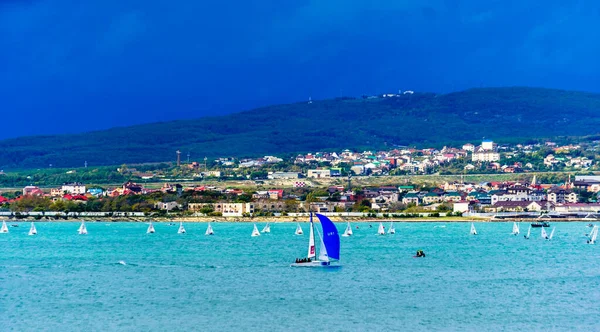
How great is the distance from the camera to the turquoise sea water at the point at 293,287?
3198cm

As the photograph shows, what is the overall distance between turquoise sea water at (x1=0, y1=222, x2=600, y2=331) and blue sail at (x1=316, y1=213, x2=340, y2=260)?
0.70m

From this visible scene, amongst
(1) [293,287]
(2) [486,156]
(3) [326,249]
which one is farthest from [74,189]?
(1) [293,287]

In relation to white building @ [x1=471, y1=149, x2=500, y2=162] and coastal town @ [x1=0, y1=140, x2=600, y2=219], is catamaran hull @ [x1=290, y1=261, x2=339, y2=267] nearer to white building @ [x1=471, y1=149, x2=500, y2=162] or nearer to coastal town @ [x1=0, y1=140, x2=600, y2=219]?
coastal town @ [x1=0, y1=140, x2=600, y2=219]

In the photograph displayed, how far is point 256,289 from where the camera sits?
39094 mm

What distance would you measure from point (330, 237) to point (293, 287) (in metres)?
6.35

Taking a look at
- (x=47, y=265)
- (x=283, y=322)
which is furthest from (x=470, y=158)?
(x=283, y=322)

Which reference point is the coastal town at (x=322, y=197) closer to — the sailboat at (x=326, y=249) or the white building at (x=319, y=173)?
the white building at (x=319, y=173)

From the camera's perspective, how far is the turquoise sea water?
3198cm

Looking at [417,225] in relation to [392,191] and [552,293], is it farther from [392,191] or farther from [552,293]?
[552,293]

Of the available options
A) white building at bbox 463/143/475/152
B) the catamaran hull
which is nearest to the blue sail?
the catamaran hull

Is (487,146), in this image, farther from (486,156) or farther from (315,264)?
(315,264)

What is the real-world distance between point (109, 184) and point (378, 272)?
107m

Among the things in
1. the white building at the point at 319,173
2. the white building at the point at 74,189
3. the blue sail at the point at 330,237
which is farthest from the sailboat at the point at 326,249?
the white building at the point at 319,173

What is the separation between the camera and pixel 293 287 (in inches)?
1558
